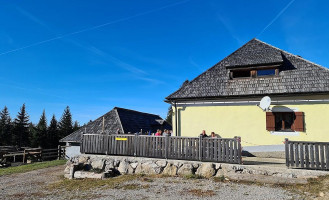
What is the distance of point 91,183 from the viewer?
8.38m

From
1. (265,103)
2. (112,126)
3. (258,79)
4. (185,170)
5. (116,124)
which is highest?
(258,79)

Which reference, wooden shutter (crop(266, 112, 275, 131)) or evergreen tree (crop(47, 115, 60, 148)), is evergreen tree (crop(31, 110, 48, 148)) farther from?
wooden shutter (crop(266, 112, 275, 131))

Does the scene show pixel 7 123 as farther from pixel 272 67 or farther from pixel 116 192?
pixel 272 67

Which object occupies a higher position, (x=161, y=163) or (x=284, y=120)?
(x=284, y=120)

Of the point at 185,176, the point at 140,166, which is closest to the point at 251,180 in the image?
the point at 185,176

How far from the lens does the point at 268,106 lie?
32.4 ft

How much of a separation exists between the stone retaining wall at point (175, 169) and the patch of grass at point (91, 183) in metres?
0.44

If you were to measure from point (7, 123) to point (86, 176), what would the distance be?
48572mm

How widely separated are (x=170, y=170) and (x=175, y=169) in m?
0.25

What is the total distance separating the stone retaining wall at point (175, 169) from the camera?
7141mm

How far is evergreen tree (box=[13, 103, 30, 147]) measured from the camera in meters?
43.1

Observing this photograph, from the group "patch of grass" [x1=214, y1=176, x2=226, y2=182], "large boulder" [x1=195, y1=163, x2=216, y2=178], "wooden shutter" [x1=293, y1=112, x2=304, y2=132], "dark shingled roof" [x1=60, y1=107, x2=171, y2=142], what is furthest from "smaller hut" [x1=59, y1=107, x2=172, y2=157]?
"wooden shutter" [x1=293, y1=112, x2=304, y2=132]

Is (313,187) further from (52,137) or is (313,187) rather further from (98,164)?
(52,137)

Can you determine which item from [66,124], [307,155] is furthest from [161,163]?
[66,124]
